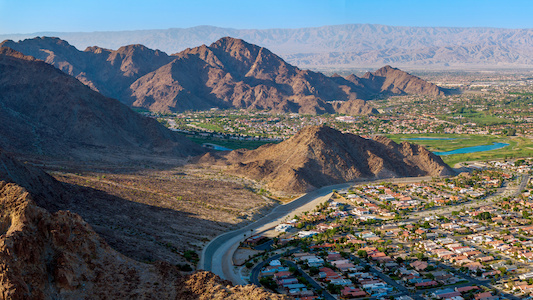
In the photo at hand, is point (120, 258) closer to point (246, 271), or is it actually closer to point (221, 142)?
point (246, 271)

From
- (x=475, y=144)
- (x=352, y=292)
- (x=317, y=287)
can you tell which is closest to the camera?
(x=352, y=292)

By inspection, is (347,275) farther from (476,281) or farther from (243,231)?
(243,231)

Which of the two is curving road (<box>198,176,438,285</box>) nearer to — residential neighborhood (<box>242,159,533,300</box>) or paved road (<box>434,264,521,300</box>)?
residential neighborhood (<box>242,159,533,300</box>)

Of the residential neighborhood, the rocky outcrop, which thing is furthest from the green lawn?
the rocky outcrop

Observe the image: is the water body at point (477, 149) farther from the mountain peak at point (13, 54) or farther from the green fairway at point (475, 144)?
the mountain peak at point (13, 54)

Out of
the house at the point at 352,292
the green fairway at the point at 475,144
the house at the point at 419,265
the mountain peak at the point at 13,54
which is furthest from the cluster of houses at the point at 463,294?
the mountain peak at the point at 13,54

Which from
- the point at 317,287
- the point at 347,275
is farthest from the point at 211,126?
the point at 317,287
